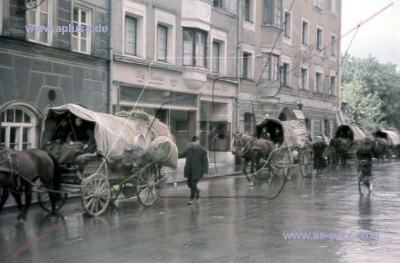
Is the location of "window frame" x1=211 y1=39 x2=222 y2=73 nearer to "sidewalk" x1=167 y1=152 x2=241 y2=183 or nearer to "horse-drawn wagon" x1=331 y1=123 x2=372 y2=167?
"sidewalk" x1=167 y1=152 x2=241 y2=183

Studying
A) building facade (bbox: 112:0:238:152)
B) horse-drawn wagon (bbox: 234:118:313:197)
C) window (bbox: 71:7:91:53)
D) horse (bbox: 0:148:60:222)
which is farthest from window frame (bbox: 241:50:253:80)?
horse (bbox: 0:148:60:222)

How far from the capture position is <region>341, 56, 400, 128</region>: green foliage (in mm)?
62656

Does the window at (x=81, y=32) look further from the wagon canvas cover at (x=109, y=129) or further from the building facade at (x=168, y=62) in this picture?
the wagon canvas cover at (x=109, y=129)

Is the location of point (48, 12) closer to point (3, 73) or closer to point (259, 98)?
point (3, 73)

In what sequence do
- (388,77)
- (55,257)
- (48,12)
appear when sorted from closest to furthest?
(55,257), (48,12), (388,77)

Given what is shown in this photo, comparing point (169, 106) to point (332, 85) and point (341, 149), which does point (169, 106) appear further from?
point (332, 85)

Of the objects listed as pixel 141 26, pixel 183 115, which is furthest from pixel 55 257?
pixel 183 115

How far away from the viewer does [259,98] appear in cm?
→ 3416

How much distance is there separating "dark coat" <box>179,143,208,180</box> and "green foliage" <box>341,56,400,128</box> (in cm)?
4837

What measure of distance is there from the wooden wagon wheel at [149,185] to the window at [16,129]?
4485 mm

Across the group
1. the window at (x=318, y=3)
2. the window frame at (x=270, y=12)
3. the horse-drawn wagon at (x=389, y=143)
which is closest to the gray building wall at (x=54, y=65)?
the window frame at (x=270, y=12)

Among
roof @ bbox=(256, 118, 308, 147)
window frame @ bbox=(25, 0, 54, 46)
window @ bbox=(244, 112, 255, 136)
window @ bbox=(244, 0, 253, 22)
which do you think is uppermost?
window @ bbox=(244, 0, 253, 22)

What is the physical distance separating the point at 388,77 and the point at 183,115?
1696 inches

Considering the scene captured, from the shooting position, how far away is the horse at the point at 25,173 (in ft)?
39.1
